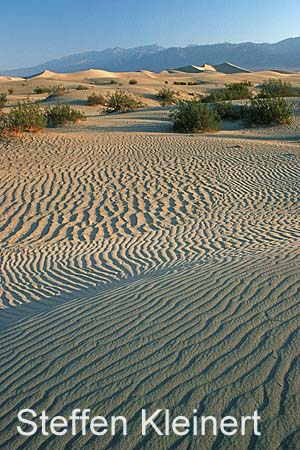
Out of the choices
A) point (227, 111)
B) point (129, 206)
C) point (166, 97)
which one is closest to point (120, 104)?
point (227, 111)

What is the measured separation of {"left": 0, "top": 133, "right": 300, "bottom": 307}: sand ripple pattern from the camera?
666 cm

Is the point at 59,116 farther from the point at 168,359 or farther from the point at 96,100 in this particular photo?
the point at 168,359

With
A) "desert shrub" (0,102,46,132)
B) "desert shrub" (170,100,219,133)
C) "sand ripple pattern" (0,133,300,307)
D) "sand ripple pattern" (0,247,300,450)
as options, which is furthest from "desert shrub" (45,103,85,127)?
"sand ripple pattern" (0,247,300,450)

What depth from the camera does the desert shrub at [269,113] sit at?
66.9ft

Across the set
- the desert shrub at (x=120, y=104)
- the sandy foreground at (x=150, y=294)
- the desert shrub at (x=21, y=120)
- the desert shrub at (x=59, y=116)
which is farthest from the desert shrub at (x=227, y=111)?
the sandy foreground at (x=150, y=294)

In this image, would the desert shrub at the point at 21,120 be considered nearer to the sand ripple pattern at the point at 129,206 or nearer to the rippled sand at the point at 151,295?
the sand ripple pattern at the point at 129,206

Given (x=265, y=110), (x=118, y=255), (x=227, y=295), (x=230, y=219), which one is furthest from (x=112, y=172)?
(x=265, y=110)

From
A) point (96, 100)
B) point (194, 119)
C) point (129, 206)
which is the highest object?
point (96, 100)

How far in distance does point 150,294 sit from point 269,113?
1739 centimetres

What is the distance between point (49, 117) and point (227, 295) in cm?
1736

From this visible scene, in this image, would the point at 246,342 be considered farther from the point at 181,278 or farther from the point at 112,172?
the point at 112,172

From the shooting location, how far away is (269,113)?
66.9 ft

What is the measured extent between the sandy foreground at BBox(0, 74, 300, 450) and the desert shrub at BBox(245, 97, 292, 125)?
8.05 m

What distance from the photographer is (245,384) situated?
9.68 ft
